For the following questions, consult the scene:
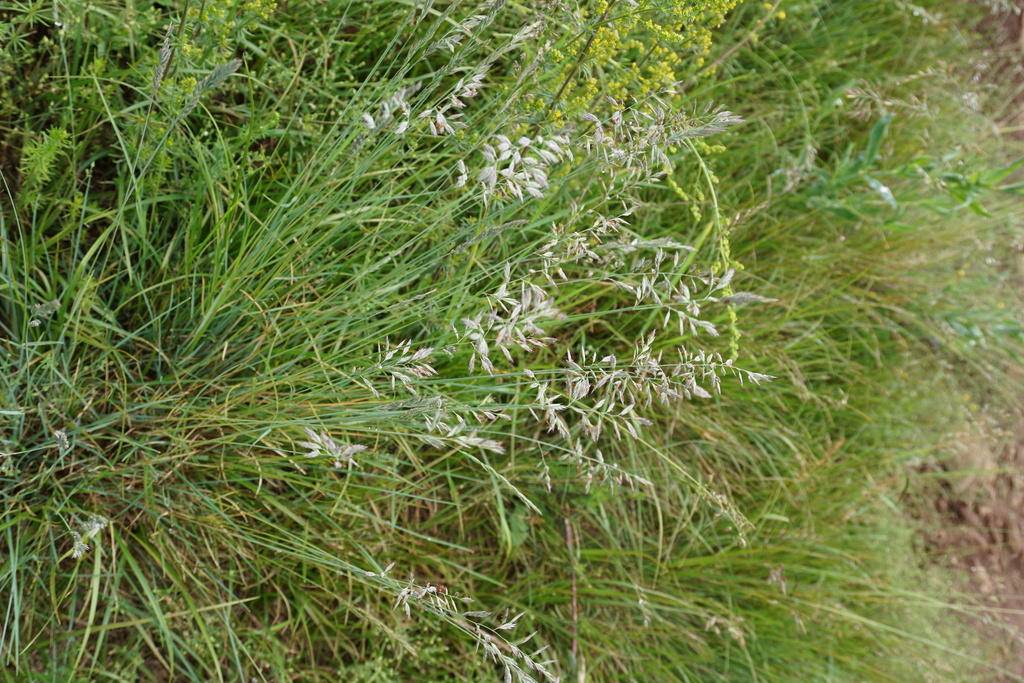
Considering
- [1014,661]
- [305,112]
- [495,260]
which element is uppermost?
[305,112]

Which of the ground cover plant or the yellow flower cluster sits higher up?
the yellow flower cluster

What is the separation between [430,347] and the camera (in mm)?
1592

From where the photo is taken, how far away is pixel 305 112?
1.76 meters

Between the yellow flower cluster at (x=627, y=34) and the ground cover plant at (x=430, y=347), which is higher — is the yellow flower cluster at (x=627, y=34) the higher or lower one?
the higher one

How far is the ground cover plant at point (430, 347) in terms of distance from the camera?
1.38 m

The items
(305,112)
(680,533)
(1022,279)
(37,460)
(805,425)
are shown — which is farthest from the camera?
(1022,279)

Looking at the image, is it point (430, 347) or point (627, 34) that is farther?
point (430, 347)

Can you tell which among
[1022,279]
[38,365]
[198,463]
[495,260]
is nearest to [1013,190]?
[1022,279]

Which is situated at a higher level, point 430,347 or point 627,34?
point 627,34

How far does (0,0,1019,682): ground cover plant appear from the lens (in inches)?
54.5

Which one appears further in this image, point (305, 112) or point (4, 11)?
point (305, 112)

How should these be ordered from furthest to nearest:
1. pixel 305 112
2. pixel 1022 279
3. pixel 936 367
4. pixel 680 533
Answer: pixel 1022 279
pixel 936 367
pixel 680 533
pixel 305 112

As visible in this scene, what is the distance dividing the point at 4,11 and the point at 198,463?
1.02 meters

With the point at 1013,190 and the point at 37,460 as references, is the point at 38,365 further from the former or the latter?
the point at 1013,190
